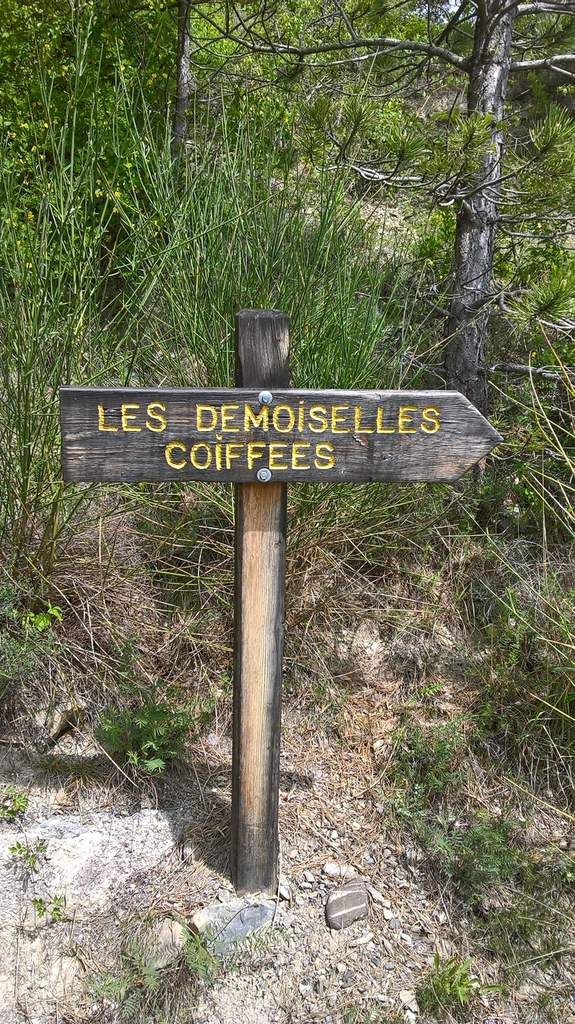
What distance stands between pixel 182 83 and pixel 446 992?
4.44 metres

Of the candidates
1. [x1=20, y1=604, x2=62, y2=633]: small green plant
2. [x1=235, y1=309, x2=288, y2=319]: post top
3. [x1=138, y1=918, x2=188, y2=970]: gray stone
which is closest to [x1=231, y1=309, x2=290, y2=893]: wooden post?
[x1=235, y1=309, x2=288, y2=319]: post top

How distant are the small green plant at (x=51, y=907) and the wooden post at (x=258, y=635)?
0.53 m

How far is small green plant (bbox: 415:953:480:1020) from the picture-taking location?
85.7 inches

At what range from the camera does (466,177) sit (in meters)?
2.97

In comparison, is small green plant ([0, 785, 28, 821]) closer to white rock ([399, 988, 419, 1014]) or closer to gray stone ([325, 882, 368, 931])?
gray stone ([325, 882, 368, 931])

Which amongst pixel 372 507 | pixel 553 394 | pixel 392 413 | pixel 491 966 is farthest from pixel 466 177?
pixel 491 966

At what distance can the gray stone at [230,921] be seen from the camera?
2219 millimetres

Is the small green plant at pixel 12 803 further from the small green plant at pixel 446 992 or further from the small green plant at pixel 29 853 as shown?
the small green plant at pixel 446 992

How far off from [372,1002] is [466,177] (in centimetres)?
296

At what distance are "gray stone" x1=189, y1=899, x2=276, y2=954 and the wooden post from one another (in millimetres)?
48

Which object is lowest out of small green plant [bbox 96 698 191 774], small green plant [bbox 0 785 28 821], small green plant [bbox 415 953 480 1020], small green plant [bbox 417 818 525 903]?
small green plant [bbox 415 953 480 1020]

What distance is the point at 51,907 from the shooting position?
2.29 metres

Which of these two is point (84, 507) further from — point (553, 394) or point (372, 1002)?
point (553, 394)

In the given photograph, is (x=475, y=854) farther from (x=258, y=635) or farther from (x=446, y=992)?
(x=258, y=635)
